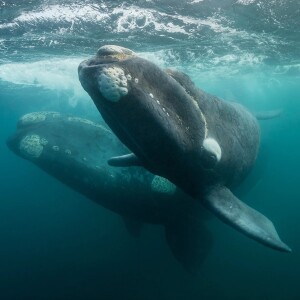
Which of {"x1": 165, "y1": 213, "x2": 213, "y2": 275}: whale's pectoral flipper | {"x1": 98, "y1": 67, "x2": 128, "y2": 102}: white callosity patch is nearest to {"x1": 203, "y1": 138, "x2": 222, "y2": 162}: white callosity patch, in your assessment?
{"x1": 98, "y1": 67, "x2": 128, "y2": 102}: white callosity patch

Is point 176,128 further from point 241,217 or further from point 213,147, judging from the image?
point 241,217

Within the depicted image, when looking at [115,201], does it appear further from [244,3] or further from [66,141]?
[244,3]

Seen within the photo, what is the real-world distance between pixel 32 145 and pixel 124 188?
4.64 m

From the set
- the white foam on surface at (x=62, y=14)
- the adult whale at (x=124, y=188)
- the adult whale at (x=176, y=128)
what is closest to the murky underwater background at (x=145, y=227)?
the white foam on surface at (x=62, y=14)

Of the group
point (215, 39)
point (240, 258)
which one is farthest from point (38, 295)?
point (215, 39)

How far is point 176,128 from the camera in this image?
5.36m

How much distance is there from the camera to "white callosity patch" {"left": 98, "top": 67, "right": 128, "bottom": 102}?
417 centimetres

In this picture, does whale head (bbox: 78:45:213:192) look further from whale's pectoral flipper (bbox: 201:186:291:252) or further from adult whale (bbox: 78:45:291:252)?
whale's pectoral flipper (bbox: 201:186:291:252)

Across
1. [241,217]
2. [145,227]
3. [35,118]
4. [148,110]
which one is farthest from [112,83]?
[145,227]

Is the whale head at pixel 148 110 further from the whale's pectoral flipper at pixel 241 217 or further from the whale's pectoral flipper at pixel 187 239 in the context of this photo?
the whale's pectoral flipper at pixel 187 239

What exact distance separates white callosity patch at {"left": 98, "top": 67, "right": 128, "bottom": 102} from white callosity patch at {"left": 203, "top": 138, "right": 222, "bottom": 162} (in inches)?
96.5

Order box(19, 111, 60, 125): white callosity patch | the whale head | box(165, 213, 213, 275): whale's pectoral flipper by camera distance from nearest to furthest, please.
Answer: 1. the whale head
2. box(165, 213, 213, 275): whale's pectoral flipper
3. box(19, 111, 60, 125): white callosity patch

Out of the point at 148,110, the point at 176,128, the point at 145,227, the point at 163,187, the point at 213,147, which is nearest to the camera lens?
the point at 148,110

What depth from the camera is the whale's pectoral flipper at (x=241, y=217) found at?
20.0ft
